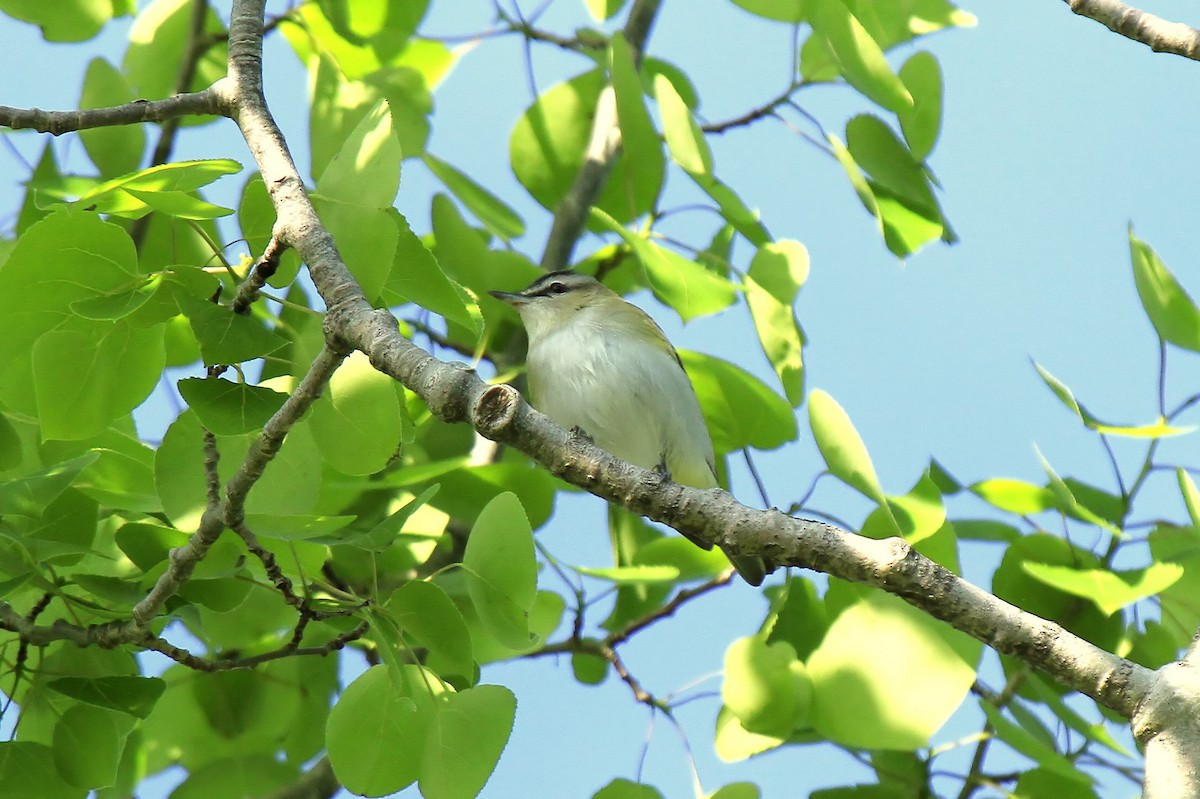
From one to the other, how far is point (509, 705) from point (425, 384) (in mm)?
455

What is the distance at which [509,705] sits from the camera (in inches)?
59.9

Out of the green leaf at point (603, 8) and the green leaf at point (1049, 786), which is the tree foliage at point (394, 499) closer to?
the green leaf at point (1049, 786)

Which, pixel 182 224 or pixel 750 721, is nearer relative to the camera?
pixel 750 721

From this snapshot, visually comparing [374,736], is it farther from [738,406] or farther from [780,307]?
[738,406]

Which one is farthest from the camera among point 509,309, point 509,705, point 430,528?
point 509,309

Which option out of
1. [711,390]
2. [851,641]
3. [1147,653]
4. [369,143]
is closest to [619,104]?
[711,390]

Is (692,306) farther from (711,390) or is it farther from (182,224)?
(182,224)

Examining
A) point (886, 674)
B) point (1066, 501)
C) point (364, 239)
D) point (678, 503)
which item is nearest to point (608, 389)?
point (1066, 501)

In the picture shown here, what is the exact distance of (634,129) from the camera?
2.39 metres

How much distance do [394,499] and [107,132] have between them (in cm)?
91

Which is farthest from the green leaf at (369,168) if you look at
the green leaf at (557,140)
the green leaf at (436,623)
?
the green leaf at (557,140)

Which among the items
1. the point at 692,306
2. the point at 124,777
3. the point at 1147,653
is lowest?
the point at 1147,653

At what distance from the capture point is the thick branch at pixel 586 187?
2895mm

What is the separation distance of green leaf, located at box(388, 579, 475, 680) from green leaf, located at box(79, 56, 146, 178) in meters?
1.17
